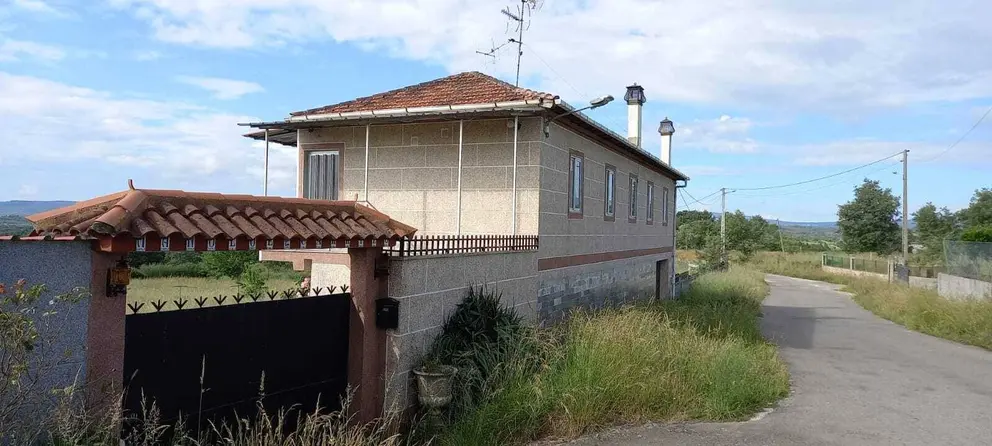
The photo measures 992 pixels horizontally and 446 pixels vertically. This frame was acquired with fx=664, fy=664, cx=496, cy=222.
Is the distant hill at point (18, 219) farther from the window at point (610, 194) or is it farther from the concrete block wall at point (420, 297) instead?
the window at point (610, 194)

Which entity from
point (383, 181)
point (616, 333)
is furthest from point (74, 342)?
point (383, 181)

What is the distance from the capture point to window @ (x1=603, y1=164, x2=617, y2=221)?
1434 centimetres

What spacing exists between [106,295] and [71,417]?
758 millimetres

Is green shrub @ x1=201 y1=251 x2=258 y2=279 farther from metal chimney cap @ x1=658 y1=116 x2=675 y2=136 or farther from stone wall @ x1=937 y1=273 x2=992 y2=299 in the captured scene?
stone wall @ x1=937 y1=273 x2=992 y2=299

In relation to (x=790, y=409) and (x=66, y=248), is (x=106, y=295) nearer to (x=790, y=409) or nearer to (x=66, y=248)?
(x=66, y=248)

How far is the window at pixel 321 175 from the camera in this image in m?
12.2

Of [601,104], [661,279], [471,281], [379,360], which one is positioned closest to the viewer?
[379,360]

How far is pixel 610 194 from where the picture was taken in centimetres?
1472

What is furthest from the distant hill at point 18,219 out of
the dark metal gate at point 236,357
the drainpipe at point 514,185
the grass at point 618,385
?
the drainpipe at point 514,185

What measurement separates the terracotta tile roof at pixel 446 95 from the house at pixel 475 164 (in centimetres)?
2

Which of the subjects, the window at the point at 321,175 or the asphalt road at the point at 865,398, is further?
the window at the point at 321,175

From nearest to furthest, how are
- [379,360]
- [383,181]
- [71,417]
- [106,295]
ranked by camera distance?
[71,417], [106,295], [379,360], [383,181]

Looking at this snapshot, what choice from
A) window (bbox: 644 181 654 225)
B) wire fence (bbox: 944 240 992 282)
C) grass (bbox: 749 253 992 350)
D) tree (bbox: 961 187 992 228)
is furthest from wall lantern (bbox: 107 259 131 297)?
tree (bbox: 961 187 992 228)

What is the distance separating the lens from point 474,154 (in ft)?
35.9
